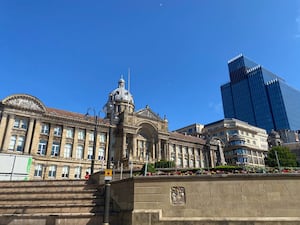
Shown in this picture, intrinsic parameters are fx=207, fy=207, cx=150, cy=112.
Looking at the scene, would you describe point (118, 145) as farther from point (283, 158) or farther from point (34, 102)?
point (283, 158)

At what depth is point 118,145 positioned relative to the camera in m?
48.8

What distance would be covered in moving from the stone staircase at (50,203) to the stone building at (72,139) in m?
14.6

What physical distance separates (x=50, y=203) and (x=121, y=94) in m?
59.4

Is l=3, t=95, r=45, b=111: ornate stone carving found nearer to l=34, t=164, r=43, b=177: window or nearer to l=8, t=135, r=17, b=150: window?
l=8, t=135, r=17, b=150: window

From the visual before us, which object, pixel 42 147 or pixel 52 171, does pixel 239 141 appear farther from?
pixel 42 147

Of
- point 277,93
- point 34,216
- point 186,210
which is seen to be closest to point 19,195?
point 34,216

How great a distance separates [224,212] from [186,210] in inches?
82.2

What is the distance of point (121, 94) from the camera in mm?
71625

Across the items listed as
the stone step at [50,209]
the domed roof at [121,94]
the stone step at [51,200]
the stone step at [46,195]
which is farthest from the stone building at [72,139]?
the domed roof at [121,94]

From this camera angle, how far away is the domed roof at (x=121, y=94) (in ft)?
228

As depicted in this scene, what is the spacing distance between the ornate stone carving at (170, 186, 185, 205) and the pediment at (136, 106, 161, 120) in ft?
133

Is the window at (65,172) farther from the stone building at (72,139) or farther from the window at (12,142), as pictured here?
the window at (12,142)

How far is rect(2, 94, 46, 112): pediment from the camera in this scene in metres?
38.3

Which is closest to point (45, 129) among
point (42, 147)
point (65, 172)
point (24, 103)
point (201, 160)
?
point (42, 147)
